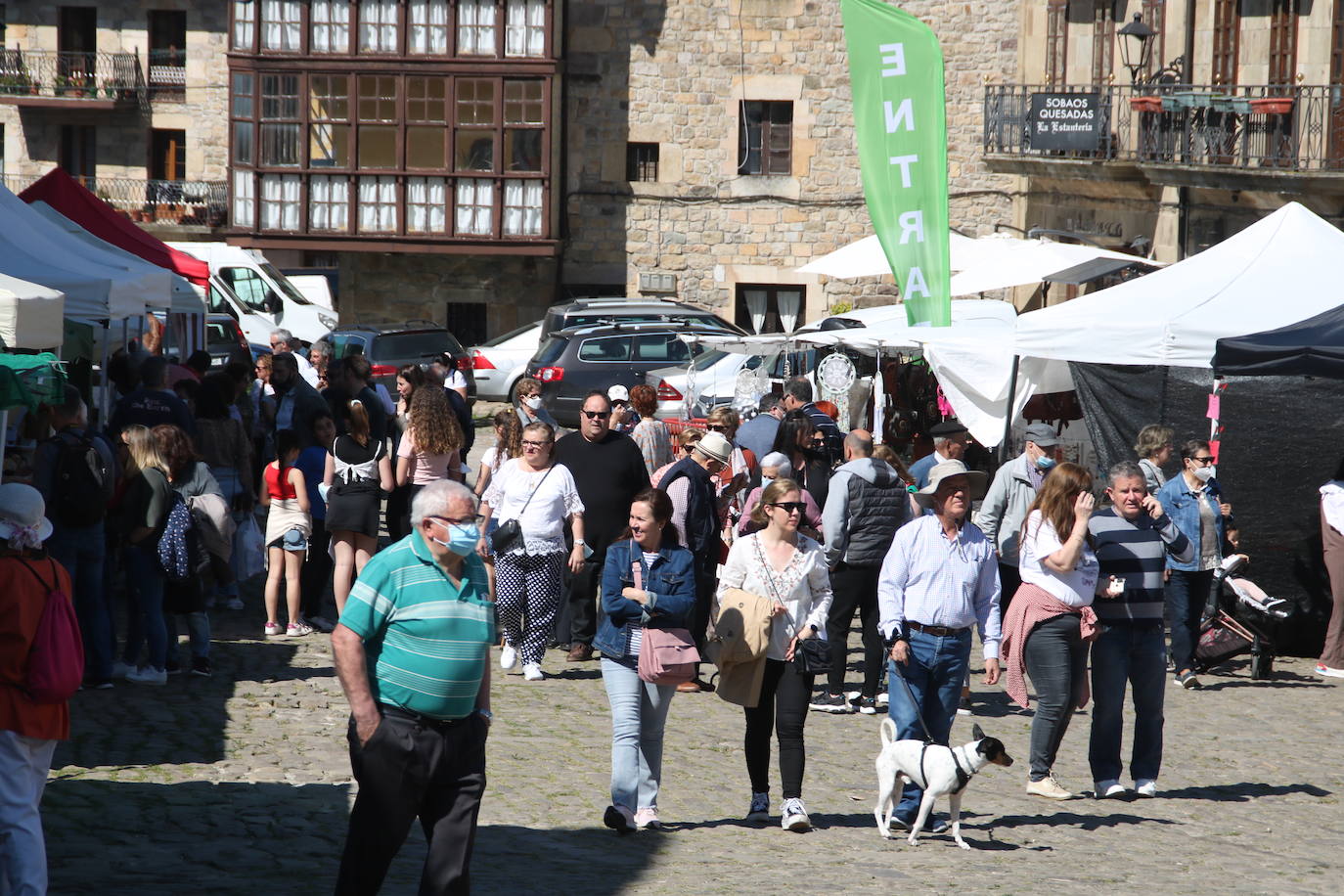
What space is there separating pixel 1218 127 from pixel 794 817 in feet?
55.7

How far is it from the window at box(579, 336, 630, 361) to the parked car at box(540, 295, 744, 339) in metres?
1.43

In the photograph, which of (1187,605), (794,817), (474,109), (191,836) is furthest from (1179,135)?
(191,836)

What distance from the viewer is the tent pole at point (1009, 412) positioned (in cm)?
1334

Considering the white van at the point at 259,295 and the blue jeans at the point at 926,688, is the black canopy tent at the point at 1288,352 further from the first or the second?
the white van at the point at 259,295

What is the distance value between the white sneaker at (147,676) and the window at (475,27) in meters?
24.3

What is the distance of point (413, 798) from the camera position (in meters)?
5.32

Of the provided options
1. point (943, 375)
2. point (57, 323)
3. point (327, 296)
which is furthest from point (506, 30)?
point (57, 323)

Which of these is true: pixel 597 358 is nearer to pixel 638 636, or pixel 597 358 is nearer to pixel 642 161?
pixel 642 161

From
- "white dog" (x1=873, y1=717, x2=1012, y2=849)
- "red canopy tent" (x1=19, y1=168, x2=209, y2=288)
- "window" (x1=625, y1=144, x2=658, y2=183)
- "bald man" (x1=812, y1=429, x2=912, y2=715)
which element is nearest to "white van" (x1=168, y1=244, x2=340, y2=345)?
"window" (x1=625, y1=144, x2=658, y2=183)

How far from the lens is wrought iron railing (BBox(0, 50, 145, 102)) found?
36.3 metres

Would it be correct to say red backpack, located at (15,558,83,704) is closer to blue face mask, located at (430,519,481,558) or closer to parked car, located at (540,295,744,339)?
blue face mask, located at (430,519,481,558)

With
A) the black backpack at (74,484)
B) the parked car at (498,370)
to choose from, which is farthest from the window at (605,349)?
the black backpack at (74,484)

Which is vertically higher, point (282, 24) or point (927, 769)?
point (282, 24)

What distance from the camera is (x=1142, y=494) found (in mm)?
8195
